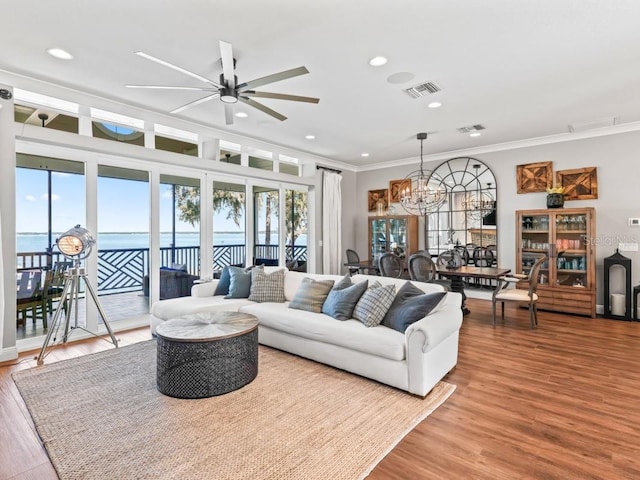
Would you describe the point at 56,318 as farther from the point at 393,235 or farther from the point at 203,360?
the point at 393,235

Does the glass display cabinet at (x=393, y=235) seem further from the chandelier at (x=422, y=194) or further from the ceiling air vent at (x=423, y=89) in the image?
the ceiling air vent at (x=423, y=89)

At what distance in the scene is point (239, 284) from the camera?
4.46 m

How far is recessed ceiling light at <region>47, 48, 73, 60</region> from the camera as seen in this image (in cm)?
304

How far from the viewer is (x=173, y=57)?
3.13 metres

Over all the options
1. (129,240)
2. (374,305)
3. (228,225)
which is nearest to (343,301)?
(374,305)

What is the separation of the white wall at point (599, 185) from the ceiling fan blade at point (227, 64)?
5304 mm

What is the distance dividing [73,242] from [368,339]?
3261 millimetres

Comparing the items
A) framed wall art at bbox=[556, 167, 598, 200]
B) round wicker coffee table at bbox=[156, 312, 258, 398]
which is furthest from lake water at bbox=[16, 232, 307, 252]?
framed wall art at bbox=[556, 167, 598, 200]

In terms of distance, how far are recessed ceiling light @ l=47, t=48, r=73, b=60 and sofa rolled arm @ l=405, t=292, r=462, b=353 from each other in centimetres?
387

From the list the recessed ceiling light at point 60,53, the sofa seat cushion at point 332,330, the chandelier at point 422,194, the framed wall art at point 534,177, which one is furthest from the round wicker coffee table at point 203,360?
the framed wall art at point 534,177

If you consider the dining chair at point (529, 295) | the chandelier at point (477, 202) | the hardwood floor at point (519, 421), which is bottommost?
the hardwood floor at point (519, 421)

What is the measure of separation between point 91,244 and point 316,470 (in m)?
3.44

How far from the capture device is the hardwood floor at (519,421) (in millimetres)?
1924

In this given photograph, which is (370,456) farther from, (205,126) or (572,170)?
(572,170)
